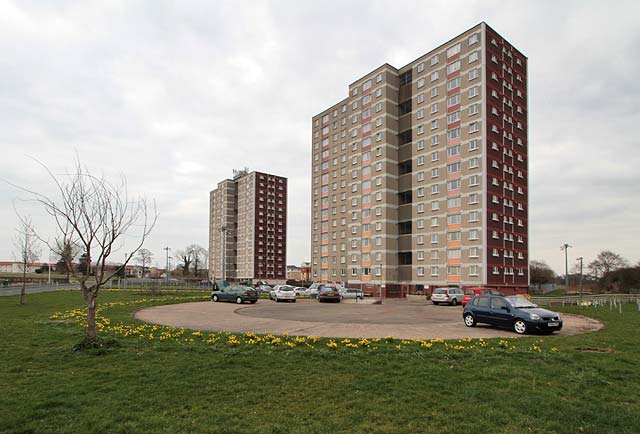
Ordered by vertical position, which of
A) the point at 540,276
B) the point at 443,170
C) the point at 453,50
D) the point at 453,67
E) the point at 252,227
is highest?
the point at 453,50

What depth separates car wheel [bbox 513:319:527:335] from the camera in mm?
15305

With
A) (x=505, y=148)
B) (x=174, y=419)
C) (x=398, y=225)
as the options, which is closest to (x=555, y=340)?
(x=174, y=419)

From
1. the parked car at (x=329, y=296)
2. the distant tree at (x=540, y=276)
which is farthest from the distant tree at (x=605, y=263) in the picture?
the parked car at (x=329, y=296)

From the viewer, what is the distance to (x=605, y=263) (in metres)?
88.4

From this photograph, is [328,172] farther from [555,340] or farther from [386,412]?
[386,412]

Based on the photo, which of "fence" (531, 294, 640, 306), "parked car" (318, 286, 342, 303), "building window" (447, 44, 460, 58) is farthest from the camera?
"building window" (447, 44, 460, 58)

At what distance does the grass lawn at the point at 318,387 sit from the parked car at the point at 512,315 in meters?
3.25

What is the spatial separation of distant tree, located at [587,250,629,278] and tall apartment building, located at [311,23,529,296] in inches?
1817

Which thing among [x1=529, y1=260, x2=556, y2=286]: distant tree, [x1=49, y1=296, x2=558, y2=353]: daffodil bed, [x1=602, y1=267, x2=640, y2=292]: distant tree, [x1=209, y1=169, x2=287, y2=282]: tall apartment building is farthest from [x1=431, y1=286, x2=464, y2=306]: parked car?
[x1=209, y1=169, x2=287, y2=282]: tall apartment building

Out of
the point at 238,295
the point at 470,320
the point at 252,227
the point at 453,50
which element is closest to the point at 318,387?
the point at 470,320

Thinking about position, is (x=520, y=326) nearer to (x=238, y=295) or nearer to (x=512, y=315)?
(x=512, y=315)

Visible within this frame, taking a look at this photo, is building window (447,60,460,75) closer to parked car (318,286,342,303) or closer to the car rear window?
parked car (318,286,342,303)

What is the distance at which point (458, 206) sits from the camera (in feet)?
172

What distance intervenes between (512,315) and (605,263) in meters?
90.1
